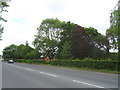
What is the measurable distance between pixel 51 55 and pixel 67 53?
1541cm

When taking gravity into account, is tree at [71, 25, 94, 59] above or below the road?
above

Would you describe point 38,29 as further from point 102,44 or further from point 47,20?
point 102,44

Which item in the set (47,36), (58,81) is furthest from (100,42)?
(58,81)

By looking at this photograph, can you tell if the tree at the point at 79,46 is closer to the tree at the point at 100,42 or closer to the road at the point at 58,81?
the tree at the point at 100,42

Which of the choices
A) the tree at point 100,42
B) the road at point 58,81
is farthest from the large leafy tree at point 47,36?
the road at point 58,81

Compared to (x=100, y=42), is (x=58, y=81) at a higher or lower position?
lower

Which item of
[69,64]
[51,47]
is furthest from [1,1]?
[51,47]

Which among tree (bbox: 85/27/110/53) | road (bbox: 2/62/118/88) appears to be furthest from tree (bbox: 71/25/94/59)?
road (bbox: 2/62/118/88)

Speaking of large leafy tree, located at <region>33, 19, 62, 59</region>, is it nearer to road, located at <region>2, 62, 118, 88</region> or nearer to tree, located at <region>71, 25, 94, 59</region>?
tree, located at <region>71, 25, 94, 59</region>

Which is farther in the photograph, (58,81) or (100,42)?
(100,42)

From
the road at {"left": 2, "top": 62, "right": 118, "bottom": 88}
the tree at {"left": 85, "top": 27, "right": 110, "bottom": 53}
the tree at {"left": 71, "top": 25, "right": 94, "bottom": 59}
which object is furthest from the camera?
the tree at {"left": 85, "top": 27, "right": 110, "bottom": 53}

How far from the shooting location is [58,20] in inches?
2968

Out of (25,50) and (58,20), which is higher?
(58,20)

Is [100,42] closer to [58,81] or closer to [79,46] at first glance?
[79,46]
